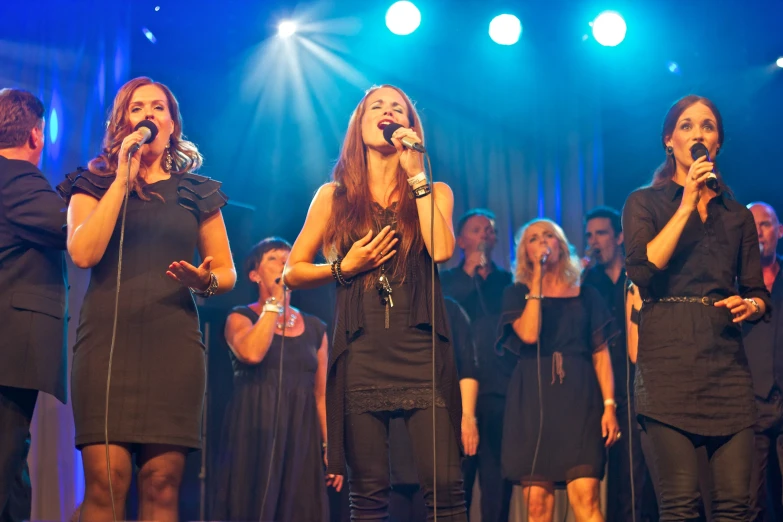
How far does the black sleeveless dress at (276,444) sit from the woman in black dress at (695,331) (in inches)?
97.6

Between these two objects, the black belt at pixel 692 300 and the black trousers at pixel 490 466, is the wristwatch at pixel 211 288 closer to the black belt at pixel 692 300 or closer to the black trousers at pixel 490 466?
the black belt at pixel 692 300

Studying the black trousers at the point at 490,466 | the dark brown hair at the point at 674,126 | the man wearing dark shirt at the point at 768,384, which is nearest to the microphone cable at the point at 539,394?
the black trousers at the point at 490,466

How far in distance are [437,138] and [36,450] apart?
3.57 metres

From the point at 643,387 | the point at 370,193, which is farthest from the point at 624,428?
the point at 370,193

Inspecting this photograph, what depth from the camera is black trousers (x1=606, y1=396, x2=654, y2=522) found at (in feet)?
15.8

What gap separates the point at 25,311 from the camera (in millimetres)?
2982

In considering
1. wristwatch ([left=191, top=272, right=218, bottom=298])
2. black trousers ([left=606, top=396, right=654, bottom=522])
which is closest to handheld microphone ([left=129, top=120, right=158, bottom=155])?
wristwatch ([left=191, top=272, right=218, bottom=298])

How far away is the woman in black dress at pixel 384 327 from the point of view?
266 centimetres

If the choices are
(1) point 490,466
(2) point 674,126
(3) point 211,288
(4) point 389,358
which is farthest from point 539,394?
(3) point 211,288

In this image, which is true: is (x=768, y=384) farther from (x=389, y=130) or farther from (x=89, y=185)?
(x=89, y=185)

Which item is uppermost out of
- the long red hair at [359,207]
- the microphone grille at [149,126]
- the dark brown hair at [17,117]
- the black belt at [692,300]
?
the dark brown hair at [17,117]

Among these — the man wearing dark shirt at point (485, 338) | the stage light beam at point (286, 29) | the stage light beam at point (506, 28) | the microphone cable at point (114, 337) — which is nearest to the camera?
the microphone cable at point (114, 337)

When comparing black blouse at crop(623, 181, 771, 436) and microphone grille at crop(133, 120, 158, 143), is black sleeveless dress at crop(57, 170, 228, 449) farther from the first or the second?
black blouse at crop(623, 181, 771, 436)

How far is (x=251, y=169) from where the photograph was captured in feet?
20.1
